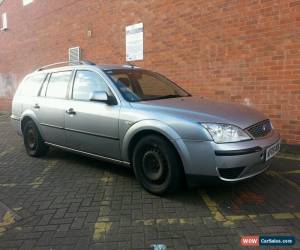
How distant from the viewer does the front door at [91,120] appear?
5.05 m

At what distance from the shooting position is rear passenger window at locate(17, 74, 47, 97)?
6.79 meters

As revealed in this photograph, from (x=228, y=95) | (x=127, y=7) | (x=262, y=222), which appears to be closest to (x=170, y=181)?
(x=262, y=222)

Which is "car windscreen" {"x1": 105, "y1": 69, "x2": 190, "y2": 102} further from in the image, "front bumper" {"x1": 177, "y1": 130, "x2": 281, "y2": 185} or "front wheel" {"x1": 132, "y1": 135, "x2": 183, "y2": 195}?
"front bumper" {"x1": 177, "y1": 130, "x2": 281, "y2": 185}

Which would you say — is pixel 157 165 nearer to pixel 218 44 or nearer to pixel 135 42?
pixel 218 44

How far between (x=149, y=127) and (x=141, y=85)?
1204 mm

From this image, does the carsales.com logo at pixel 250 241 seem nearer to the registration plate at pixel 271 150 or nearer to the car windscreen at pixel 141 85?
the registration plate at pixel 271 150

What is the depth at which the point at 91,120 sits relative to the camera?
5.30 meters

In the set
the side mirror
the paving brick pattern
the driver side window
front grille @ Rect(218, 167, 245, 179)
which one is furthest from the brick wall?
the side mirror

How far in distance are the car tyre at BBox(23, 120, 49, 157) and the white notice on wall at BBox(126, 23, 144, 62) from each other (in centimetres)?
396

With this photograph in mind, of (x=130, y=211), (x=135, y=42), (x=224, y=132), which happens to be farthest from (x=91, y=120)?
(x=135, y=42)

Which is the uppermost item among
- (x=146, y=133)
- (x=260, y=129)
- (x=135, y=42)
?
(x=135, y=42)

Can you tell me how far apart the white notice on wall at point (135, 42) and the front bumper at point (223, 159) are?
6.09m

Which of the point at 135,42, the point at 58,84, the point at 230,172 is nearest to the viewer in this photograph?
the point at 230,172

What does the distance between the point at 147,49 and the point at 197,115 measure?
18.6 ft
